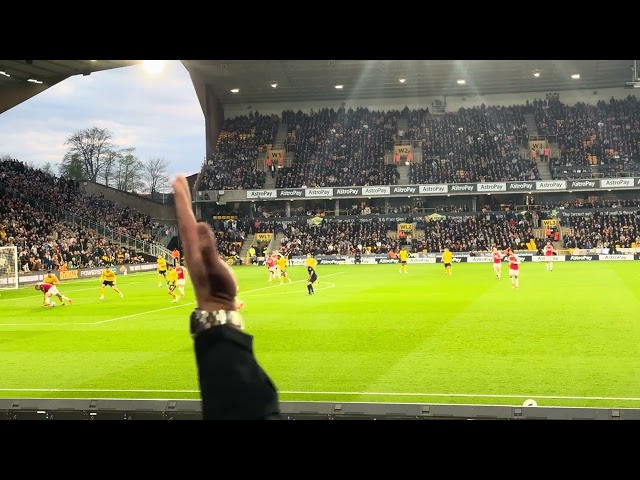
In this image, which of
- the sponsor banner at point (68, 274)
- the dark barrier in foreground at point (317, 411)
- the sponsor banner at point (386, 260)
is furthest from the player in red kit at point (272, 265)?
the dark barrier in foreground at point (317, 411)

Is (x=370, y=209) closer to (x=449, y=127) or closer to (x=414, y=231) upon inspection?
(x=414, y=231)

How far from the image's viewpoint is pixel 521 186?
164 ft

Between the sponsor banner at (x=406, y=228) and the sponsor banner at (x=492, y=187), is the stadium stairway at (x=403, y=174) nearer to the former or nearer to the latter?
the sponsor banner at (x=406, y=228)

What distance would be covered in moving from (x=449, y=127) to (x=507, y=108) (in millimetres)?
4700

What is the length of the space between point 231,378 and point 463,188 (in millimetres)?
47758

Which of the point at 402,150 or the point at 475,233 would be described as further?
the point at 402,150

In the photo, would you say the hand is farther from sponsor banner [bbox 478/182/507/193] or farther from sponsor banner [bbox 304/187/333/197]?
sponsor banner [bbox 478/182/507/193]

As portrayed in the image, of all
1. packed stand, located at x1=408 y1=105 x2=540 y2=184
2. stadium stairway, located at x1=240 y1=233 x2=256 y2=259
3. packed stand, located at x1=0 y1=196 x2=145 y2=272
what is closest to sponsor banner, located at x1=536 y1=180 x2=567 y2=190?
packed stand, located at x1=408 y1=105 x2=540 y2=184

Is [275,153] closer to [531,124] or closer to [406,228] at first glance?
[406,228]

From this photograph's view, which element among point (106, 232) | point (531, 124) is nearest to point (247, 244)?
point (106, 232)

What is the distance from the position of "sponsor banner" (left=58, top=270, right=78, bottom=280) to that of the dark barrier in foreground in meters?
29.0

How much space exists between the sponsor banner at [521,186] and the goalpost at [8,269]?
3184 centimetres

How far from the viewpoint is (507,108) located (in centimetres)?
5519
